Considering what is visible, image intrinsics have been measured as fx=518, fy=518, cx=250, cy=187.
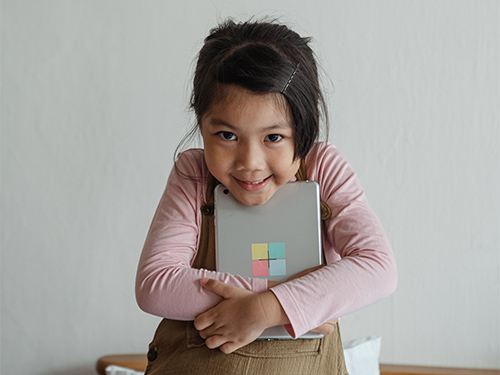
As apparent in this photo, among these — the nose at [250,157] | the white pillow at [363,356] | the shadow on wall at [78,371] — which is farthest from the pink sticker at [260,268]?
the shadow on wall at [78,371]

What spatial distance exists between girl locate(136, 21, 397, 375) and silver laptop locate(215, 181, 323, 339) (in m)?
0.02

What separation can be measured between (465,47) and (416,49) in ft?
0.29

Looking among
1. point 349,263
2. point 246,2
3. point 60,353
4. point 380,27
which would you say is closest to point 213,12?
point 246,2

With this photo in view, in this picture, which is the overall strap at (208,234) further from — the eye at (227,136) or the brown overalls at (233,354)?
the eye at (227,136)

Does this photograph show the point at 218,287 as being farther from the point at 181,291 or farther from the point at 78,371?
the point at 78,371

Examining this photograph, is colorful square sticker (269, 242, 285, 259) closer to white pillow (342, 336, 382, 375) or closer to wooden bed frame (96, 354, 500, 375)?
white pillow (342, 336, 382, 375)

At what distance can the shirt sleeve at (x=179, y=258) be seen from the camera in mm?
554

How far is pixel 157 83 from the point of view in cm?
97

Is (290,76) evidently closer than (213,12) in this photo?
Yes

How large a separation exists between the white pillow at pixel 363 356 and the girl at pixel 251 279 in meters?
0.36

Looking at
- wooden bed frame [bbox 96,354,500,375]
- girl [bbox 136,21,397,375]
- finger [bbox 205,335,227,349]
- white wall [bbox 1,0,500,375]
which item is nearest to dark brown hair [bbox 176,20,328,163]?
girl [bbox 136,21,397,375]

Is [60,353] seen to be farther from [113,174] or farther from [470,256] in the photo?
[470,256]

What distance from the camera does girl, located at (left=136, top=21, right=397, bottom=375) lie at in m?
0.53

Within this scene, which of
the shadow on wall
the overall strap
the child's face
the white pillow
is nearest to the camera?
the child's face
